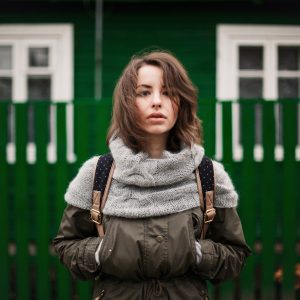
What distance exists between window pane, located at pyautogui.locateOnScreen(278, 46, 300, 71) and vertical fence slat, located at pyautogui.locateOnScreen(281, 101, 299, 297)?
3405mm

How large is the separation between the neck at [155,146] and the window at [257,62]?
525 cm

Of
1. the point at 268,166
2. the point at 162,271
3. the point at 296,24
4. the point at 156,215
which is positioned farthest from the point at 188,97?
the point at 296,24

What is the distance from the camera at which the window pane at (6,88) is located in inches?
292

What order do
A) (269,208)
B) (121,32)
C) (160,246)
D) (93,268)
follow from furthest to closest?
(121,32)
(269,208)
(93,268)
(160,246)

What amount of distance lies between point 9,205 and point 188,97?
288 centimetres

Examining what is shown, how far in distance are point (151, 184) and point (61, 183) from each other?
244 centimetres

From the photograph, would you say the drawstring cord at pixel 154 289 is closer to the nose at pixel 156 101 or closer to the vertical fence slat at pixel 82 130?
the nose at pixel 156 101

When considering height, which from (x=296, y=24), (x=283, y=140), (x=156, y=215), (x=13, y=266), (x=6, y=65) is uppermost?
(x=296, y=24)

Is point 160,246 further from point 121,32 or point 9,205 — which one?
point 121,32

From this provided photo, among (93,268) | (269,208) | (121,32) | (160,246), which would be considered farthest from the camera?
(121,32)

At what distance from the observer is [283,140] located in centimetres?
438

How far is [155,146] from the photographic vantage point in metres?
2.17

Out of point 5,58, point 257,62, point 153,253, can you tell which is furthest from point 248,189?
point 5,58

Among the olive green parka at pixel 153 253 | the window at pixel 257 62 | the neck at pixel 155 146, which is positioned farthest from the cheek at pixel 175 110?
the window at pixel 257 62
